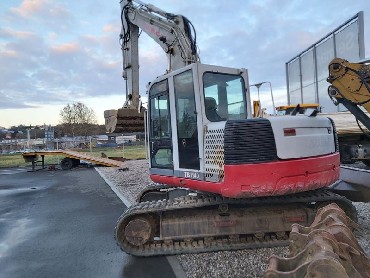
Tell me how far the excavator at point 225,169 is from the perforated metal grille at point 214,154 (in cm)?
1

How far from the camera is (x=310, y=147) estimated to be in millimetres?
5305

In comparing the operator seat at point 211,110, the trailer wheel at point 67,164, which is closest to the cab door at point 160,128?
the operator seat at point 211,110

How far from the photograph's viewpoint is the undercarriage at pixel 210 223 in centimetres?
550

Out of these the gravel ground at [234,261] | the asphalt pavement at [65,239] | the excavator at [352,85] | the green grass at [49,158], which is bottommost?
the asphalt pavement at [65,239]

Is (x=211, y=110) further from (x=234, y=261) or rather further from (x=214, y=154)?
(x=234, y=261)

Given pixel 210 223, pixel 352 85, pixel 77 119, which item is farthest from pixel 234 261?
pixel 77 119

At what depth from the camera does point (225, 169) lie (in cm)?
499

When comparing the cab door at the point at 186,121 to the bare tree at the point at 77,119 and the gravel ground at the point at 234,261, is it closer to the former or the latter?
the gravel ground at the point at 234,261

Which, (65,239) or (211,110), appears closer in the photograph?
(211,110)

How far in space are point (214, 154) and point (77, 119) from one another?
56160 mm

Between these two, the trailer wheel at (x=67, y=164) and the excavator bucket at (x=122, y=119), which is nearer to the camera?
the excavator bucket at (x=122, y=119)

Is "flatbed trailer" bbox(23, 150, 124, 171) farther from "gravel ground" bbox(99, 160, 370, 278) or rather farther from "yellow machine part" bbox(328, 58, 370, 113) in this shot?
"gravel ground" bbox(99, 160, 370, 278)

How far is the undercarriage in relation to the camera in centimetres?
550

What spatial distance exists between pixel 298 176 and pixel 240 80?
6.47 ft
